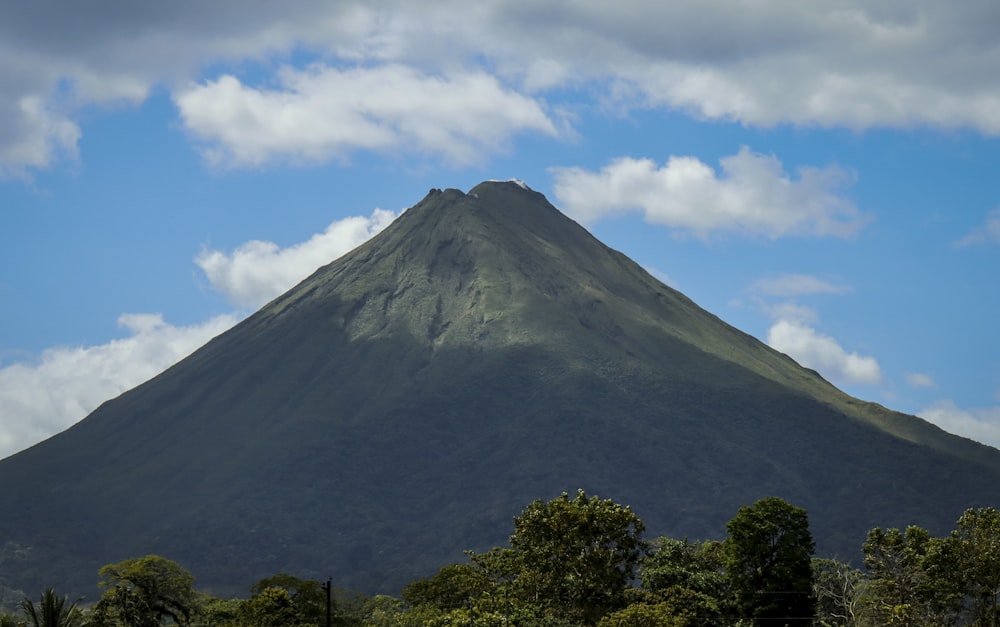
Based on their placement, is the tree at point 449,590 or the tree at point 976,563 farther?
the tree at point 449,590

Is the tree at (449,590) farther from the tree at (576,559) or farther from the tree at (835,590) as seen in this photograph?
the tree at (835,590)

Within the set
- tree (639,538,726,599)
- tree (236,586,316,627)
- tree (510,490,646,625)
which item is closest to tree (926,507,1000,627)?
tree (639,538,726,599)

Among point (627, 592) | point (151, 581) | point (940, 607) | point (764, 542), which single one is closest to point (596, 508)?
point (627, 592)

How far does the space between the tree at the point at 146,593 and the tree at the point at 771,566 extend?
114 feet

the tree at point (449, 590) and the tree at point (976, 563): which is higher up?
the tree at point (976, 563)

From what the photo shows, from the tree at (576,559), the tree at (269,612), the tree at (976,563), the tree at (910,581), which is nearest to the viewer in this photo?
the tree at (976,563)

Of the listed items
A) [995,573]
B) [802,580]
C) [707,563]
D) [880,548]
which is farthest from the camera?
[707,563]

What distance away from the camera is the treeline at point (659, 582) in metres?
74.2

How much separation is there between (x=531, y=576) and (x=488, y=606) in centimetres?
330

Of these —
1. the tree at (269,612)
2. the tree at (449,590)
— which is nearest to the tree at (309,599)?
the tree at (449,590)

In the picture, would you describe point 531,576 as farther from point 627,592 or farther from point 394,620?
point 394,620

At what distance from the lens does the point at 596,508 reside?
→ 259 ft

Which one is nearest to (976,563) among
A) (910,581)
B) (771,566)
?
(910,581)

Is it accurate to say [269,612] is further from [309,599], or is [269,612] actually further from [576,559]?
[309,599]
